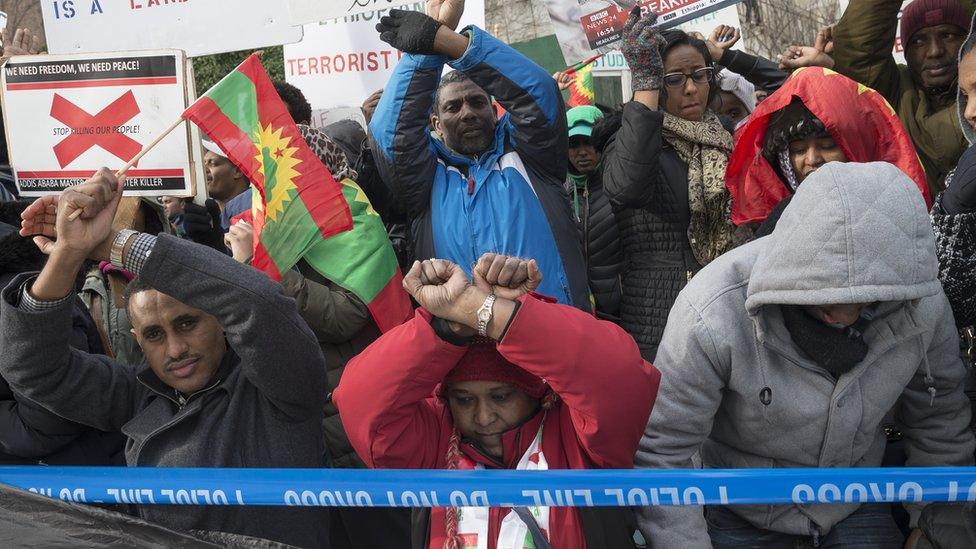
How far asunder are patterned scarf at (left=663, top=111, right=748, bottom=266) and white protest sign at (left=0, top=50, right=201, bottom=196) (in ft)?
6.79

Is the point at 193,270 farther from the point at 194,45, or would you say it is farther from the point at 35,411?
the point at 194,45

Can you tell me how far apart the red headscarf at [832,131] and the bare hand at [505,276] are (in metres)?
1.65

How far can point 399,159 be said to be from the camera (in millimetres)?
4340

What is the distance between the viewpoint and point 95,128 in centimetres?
450

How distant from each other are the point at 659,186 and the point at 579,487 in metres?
2.23

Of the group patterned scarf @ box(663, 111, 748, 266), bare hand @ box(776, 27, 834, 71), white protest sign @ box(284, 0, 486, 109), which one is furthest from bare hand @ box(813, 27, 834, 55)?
white protest sign @ box(284, 0, 486, 109)

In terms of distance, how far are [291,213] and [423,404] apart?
1494mm

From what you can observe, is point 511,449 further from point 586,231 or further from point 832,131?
point 586,231

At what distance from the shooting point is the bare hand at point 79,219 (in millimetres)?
2939

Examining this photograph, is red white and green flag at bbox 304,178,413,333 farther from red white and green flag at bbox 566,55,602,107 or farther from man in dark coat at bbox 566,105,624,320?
red white and green flag at bbox 566,55,602,107

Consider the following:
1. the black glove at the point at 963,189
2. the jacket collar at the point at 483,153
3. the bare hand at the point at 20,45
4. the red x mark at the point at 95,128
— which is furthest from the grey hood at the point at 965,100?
the bare hand at the point at 20,45

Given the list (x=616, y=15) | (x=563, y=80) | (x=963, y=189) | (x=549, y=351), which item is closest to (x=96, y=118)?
(x=616, y=15)

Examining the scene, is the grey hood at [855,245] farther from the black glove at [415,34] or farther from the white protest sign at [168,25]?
the white protest sign at [168,25]

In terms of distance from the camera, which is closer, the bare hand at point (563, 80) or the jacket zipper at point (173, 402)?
the jacket zipper at point (173, 402)
